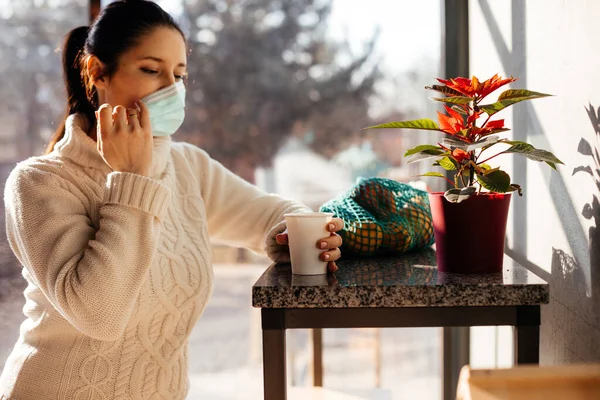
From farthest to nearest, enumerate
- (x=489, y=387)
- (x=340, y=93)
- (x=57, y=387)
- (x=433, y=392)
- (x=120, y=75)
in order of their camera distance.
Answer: (x=433, y=392)
(x=340, y=93)
(x=120, y=75)
(x=57, y=387)
(x=489, y=387)

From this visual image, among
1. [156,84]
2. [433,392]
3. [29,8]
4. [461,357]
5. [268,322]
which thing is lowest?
[433,392]

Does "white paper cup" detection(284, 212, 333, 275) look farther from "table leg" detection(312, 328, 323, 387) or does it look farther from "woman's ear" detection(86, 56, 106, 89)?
"table leg" detection(312, 328, 323, 387)

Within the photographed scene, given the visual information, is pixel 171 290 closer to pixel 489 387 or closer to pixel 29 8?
pixel 489 387

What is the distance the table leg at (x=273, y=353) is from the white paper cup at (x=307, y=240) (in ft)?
0.48

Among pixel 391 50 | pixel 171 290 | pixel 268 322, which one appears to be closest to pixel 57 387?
pixel 171 290

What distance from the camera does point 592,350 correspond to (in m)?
1.01

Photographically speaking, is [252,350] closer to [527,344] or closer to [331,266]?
[331,266]

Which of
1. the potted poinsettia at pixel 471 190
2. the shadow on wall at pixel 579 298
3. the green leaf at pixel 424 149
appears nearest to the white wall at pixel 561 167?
the shadow on wall at pixel 579 298

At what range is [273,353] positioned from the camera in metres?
0.97

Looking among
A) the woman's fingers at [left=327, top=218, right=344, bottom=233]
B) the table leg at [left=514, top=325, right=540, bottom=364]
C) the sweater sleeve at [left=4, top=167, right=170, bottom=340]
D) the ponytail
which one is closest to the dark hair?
the ponytail

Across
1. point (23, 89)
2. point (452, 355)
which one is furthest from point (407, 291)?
point (23, 89)

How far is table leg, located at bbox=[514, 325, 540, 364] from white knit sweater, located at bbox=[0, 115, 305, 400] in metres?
0.52

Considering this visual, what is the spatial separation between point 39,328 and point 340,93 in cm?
119

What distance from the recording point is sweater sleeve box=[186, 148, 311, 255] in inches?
63.8
